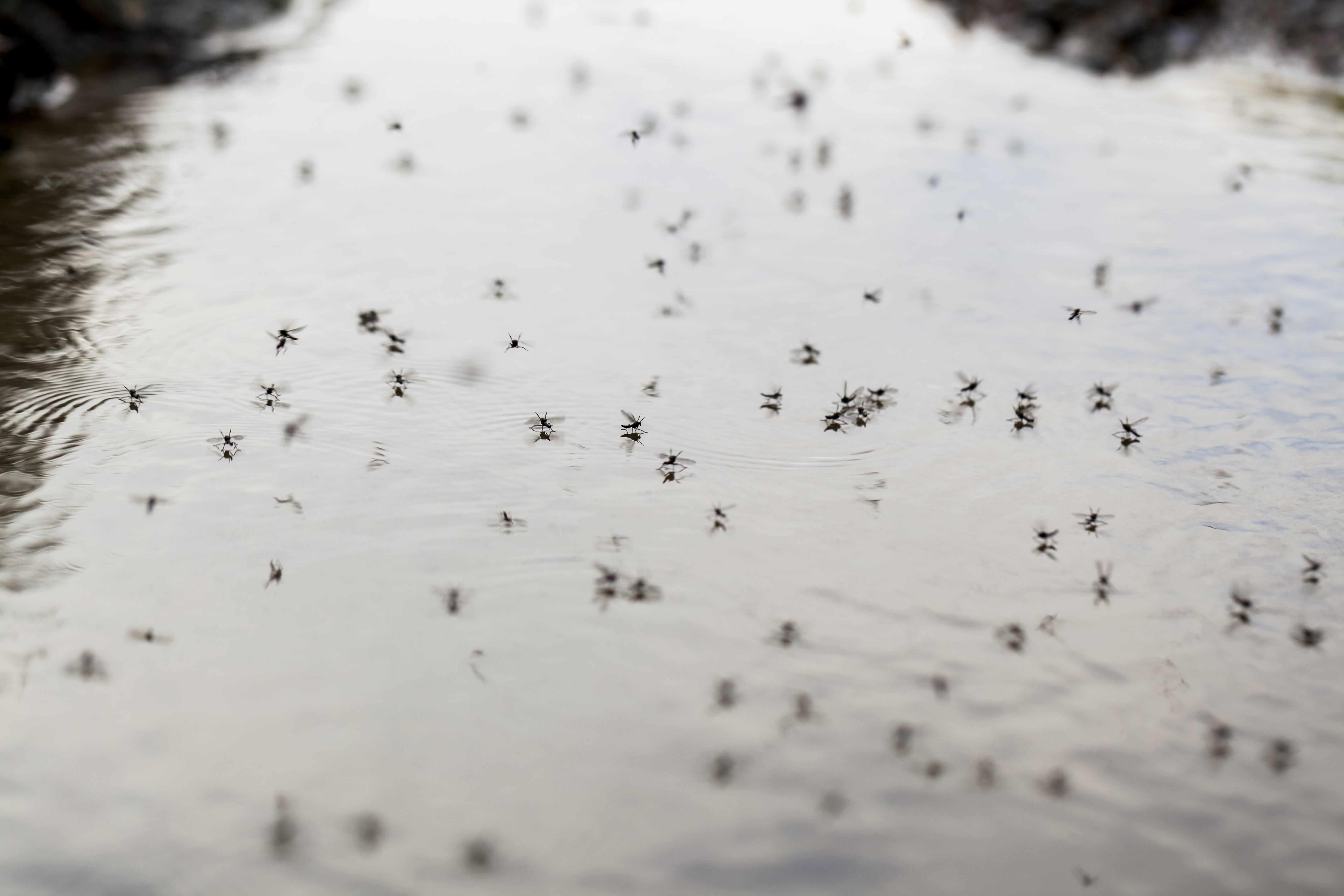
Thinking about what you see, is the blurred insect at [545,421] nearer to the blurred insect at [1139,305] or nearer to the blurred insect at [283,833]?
the blurred insect at [283,833]

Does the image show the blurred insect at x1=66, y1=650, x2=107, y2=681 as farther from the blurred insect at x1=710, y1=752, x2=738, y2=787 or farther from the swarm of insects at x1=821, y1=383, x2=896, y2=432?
the swarm of insects at x1=821, y1=383, x2=896, y2=432

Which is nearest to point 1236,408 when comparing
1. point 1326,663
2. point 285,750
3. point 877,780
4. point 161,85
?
point 1326,663

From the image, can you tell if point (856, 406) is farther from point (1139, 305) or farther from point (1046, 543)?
point (1139, 305)

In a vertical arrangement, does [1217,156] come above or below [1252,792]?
above

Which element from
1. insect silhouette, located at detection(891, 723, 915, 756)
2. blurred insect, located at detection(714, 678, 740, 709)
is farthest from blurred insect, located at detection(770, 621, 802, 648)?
insect silhouette, located at detection(891, 723, 915, 756)

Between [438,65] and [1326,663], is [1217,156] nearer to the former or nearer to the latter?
[1326,663]

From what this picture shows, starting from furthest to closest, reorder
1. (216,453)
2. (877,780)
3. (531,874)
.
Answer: (216,453), (877,780), (531,874)
